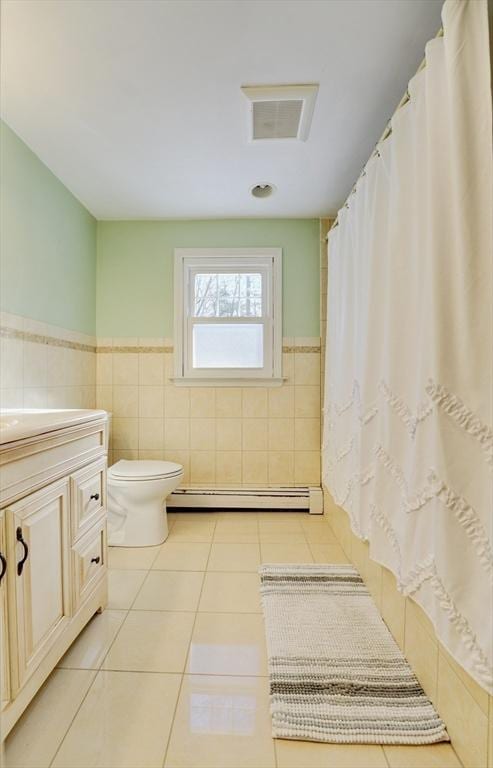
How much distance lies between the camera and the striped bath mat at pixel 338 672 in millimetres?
1036

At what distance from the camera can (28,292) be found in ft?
6.13

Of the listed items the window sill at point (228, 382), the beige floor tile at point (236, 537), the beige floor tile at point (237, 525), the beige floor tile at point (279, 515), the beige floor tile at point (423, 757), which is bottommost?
the beige floor tile at point (423, 757)

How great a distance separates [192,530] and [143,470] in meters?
0.53

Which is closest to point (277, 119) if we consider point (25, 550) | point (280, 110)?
point (280, 110)

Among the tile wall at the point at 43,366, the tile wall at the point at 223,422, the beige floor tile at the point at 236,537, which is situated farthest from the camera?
the tile wall at the point at 223,422

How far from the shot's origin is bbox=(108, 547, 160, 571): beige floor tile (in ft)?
6.31

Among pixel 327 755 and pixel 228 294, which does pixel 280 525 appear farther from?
pixel 228 294

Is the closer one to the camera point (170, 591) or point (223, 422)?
point (170, 591)

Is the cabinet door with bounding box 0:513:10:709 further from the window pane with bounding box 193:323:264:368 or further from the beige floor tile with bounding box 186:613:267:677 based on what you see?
the window pane with bounding box 193:323:264:368

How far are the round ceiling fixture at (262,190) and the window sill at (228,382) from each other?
3.97 ft

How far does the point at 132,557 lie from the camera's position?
2.03 m

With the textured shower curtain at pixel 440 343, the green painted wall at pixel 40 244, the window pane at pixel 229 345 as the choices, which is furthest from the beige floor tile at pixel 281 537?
the green painted wall at pixel 40 244

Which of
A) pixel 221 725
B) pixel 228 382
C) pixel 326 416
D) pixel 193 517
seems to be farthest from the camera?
pixel 228 382

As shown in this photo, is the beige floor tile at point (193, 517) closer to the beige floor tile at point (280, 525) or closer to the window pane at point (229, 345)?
the beige floor tile at point (280, 525)
